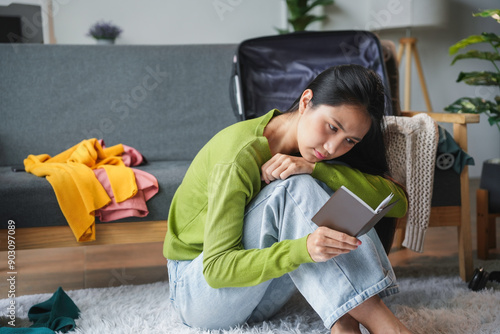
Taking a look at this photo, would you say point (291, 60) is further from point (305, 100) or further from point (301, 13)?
point (301, 13)

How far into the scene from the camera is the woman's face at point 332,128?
111 centimetres

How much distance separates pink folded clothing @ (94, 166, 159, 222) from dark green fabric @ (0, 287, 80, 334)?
28 centimetres

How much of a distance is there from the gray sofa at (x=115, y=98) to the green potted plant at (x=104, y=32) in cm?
149

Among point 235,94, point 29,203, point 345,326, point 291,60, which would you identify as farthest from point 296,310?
point 291,60

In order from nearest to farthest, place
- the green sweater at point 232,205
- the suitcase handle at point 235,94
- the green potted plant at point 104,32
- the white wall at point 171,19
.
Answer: the green sweater at point 232,205, the suitcase handle at point 235,94, the green potted plant at point 104,32, the white wall at point 171,19

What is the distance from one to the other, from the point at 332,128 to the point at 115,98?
139cm

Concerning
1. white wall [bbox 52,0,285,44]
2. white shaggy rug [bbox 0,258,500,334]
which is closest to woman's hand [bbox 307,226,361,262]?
white shaggy rug [bbox 0,258,500,334]

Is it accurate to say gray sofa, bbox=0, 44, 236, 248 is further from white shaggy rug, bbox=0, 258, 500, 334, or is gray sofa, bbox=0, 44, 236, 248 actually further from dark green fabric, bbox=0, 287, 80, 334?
dark green fabric, bbox=0, 287, 80, 334

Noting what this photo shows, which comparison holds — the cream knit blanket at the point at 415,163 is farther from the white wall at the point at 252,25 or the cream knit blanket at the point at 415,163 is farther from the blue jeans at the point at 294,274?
the white wall at the point at 252,25

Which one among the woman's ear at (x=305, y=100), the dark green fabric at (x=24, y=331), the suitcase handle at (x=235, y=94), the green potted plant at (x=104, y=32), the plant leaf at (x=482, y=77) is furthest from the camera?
the green potted plant at (x=104, y=32)

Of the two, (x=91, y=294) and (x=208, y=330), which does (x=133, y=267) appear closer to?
(x=91, y=294)

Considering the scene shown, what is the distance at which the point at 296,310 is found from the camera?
1534mm

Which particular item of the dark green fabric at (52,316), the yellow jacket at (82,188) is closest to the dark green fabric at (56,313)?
the dark green fabric at (52,316)

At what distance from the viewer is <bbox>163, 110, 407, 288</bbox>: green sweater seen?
41.7 inches
